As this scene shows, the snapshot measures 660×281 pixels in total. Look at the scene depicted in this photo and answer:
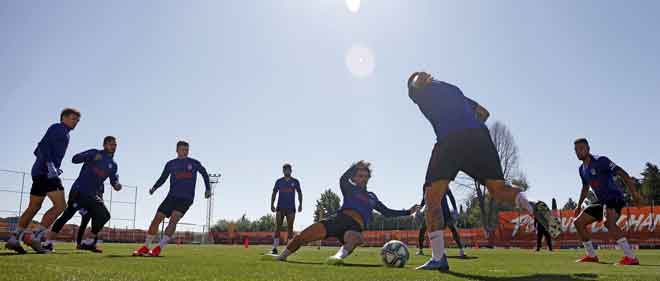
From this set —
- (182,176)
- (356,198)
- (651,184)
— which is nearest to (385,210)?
(356,198)

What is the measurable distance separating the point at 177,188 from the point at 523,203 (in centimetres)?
629

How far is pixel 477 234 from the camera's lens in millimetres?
37062

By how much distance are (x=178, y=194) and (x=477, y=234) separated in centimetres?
3216

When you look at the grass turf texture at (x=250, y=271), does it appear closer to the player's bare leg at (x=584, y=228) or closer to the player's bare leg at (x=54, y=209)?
the player's bare leg at (x=54, y=209)

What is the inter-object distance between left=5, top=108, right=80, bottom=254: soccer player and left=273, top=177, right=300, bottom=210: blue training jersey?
602cm

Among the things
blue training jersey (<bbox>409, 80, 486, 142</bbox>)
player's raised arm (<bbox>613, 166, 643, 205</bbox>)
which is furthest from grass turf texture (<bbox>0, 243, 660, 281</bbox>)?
Answer: player's raised arm (<bbox>613, 166, 643, 205</bbox>)

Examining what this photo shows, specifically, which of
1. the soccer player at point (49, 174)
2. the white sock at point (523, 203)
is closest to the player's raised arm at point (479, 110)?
the white sock at point (523, 203)

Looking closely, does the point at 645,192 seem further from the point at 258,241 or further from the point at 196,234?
the point at 196,234

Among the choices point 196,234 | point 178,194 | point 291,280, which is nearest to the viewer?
point 291,280

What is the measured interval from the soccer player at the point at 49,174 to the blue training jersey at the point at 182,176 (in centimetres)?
186

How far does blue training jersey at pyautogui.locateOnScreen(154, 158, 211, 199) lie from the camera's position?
8867 millimetres

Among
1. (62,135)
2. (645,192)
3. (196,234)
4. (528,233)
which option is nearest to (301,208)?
(62,135)

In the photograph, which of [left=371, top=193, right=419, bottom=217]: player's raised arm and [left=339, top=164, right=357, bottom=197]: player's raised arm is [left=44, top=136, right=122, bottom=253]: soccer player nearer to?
[left=339, top=164, right=357, bottom=197]: player's raised arm

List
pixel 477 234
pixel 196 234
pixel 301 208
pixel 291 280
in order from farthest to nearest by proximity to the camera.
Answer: pixel 196 234 → pixel 477 234 → pixel 301 208 → pixel 291 280
